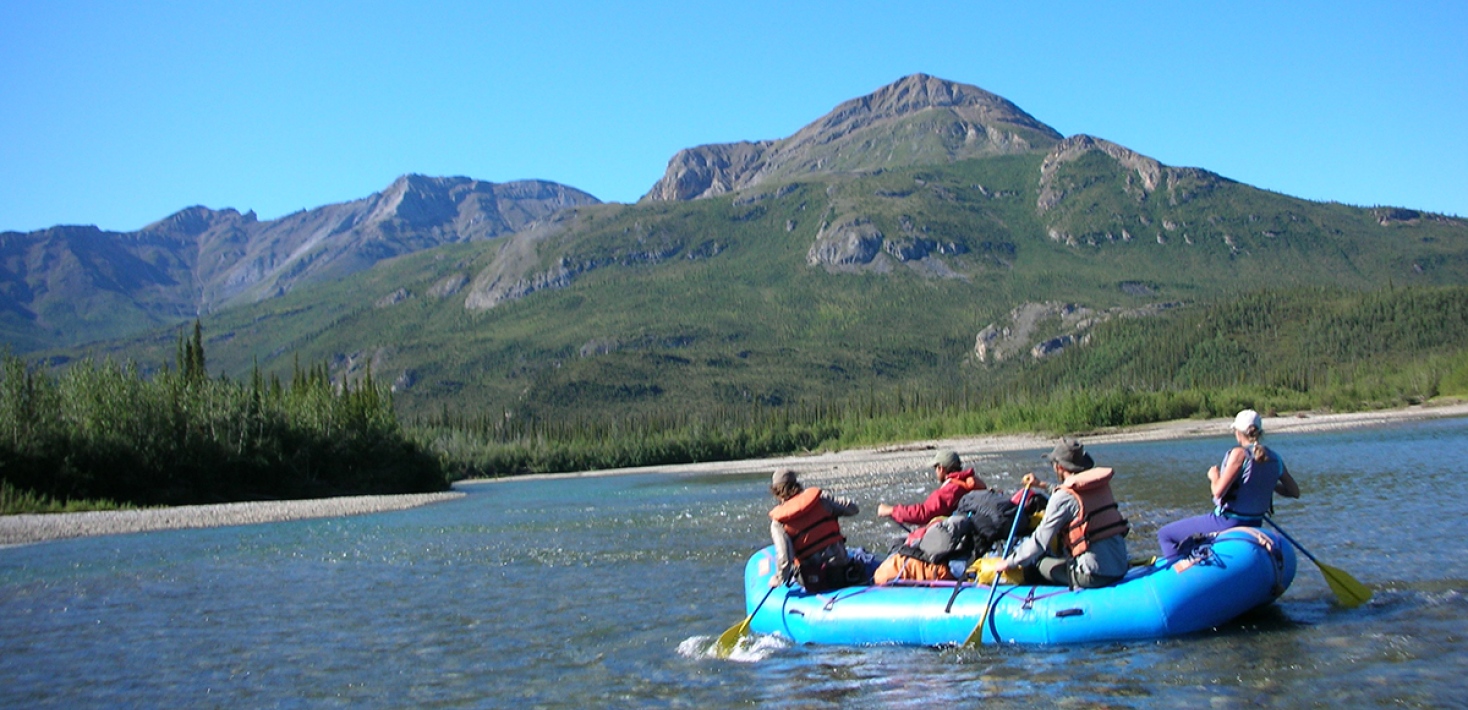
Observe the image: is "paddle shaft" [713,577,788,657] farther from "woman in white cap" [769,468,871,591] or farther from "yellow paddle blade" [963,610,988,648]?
"yellow paddle blade" [963,610,988,648]

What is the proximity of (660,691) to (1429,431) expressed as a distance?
7634 centimetres

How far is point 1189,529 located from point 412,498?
62117 mm

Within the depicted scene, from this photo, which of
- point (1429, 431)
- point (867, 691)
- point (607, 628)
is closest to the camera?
point (867, 691)

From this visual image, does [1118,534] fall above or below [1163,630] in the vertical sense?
above

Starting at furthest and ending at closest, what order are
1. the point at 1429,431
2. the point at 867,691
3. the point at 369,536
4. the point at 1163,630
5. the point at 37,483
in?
the point at 1429,431
the point at 37,483
the point at 369,536
the point at 1163,630
the point at 867,691

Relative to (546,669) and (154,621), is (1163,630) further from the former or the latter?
(154,621)

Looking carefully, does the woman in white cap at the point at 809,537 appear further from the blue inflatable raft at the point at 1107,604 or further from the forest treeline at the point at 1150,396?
the forest treeline at the point at 1150,396

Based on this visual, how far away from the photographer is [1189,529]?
16672 mm

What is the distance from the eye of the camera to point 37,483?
53031 millimetres

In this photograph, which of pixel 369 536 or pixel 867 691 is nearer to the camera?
pixel 867 691

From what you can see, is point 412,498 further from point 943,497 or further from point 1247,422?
point 1247,422

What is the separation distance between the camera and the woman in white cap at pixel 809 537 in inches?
695

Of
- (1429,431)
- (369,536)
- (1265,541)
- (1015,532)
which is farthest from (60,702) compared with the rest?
(1429,431)

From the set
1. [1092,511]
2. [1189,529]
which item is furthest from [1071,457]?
[1189,529]
